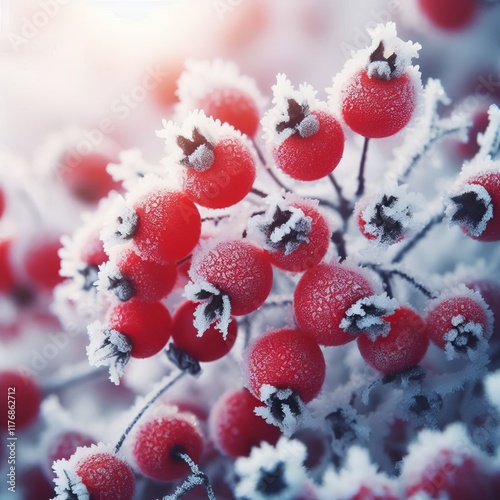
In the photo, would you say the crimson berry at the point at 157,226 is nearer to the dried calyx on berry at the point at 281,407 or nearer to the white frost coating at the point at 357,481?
the dried calyx on berry at the point at 281,407

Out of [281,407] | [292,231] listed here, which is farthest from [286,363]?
[292,231]

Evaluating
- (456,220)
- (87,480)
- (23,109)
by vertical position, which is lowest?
(87,480)

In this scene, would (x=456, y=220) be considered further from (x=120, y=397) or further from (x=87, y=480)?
(x=120, y=397)

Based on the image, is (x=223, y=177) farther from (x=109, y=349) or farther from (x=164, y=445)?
(x=164, y=445)

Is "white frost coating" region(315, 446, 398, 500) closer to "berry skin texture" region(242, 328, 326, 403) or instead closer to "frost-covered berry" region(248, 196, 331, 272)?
"berry skin texture" region(242, 328, 326, 403)

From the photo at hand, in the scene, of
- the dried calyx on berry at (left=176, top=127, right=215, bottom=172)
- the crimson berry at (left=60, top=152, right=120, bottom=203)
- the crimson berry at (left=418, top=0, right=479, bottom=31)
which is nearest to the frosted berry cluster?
the dried calyx on berry at (left=176, top=127, right=215, bottom=172)

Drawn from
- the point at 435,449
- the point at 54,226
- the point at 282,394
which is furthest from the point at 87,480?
the point at 54,226

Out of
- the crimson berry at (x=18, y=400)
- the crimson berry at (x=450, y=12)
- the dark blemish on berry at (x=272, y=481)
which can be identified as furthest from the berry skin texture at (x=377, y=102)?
the crimson berry at (x=18, y=400)
